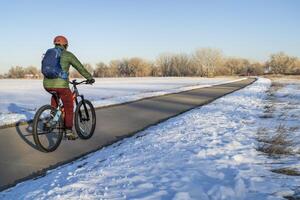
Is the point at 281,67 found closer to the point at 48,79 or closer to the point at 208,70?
the point at 208,70

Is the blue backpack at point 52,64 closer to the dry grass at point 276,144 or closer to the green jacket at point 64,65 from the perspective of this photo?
the green jacket at point 64,65

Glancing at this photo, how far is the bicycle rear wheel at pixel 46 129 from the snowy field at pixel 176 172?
87cm

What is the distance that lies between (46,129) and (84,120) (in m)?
1.23

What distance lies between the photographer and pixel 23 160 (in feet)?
19.4

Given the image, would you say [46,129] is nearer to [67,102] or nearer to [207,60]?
[67,102]

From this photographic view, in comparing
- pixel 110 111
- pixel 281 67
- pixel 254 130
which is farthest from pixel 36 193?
pixel 281 67

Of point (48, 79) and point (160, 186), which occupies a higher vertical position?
point (48, 79)

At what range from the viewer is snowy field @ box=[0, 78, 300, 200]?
404 cm

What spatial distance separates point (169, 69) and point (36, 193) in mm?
158407

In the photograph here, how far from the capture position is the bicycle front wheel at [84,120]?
7.33 meters

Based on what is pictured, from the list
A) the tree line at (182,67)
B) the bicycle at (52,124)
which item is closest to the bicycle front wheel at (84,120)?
the bicycle at (52,124)

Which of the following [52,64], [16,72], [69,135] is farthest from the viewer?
[16,72]

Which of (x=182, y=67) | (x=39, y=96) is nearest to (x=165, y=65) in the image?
(x=182, y=67)

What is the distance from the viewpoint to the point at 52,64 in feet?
21.0
